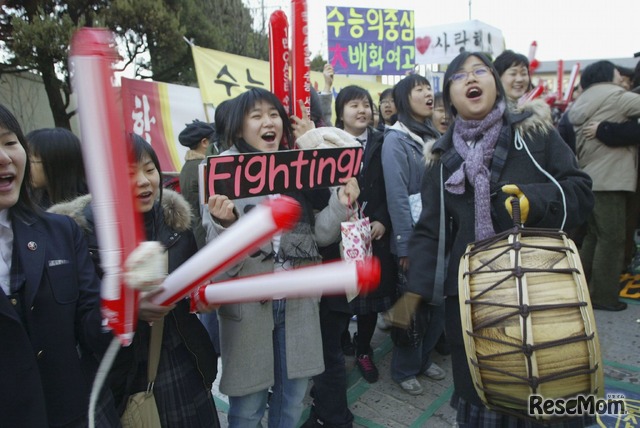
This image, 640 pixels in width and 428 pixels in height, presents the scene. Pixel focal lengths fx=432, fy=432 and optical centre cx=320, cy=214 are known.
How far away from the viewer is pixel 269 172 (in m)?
1.60

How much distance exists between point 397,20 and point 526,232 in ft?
24.3

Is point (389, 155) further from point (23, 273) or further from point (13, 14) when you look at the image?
point (13, 14)

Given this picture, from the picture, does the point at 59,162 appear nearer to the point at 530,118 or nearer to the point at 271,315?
the point at 271,315

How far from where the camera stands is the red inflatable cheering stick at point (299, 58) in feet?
6.20

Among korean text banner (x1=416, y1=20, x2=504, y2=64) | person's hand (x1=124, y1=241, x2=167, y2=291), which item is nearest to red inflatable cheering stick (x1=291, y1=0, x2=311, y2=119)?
person's hand (x1=124, y1=241, x2=167, y2=291)

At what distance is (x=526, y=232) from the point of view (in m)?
1.53

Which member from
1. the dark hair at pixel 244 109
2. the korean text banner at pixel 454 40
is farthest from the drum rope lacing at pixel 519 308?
the korean text banner at pixel 454 40

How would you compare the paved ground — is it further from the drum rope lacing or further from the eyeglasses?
the eyeglasses

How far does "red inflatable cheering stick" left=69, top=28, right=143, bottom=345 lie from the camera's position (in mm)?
673

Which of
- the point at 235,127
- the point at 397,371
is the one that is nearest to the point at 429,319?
the point at 397,371

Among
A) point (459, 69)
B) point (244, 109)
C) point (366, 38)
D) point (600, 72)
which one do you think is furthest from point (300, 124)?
point (366, 38)

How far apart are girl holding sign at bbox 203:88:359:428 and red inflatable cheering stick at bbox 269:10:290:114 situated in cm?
6

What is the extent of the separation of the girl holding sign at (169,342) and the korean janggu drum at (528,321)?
1109 mm

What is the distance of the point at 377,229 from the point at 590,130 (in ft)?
7.95
